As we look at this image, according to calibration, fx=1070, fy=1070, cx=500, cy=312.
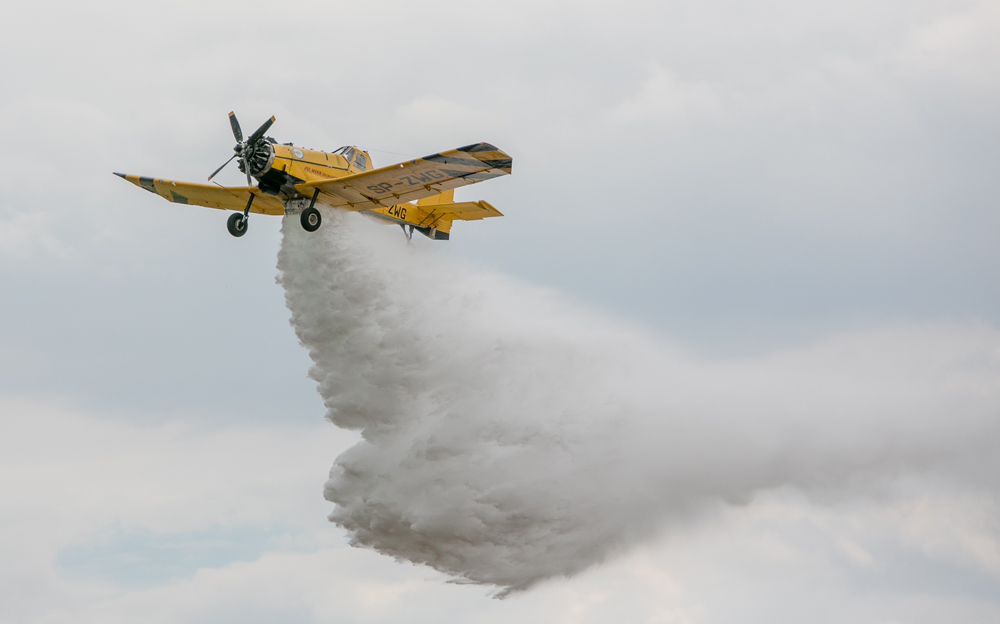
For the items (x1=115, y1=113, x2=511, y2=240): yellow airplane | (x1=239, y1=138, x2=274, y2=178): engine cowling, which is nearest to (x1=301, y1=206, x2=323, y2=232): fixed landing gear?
(x1=115, y1=113, x2=511, y2=240): yellow airplane

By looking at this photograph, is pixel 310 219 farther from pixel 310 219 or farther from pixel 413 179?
pixel 413 179

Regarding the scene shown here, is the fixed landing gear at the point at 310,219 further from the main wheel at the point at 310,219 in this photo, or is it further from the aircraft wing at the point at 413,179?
the aircraft wing at the point at 413,179

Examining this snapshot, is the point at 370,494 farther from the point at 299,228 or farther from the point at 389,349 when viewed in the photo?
the point at 299,228

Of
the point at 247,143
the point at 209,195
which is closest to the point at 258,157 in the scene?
the point at 247,143

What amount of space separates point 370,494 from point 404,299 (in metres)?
6.83

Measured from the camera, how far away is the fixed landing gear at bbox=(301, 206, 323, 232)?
31359 millimetres

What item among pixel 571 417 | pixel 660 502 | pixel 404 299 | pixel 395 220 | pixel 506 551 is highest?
pixel 395 220

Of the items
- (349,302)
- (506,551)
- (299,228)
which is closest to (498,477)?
(506,551)

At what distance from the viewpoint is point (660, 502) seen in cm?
3725

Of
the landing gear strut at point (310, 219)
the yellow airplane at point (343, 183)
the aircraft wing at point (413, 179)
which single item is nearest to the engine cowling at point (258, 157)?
the yellow airplane at point (343, 183)

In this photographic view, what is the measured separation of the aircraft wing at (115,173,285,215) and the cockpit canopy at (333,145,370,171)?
2583mm

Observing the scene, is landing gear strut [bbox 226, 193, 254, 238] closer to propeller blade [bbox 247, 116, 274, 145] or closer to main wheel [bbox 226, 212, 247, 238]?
main wheel [bbox 226, 212, 247, 238]

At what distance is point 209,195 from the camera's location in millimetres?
34969

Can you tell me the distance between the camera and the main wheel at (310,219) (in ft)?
103
